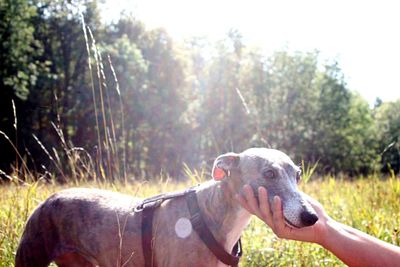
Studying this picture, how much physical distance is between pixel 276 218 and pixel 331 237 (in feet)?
1.84

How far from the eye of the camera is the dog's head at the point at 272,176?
116 inches

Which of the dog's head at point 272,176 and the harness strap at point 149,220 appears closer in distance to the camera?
the dog's head at point 272,176

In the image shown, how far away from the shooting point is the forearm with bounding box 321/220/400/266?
3123 mm

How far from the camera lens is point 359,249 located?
3178 mm

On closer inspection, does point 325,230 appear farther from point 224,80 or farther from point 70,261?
point 224,80

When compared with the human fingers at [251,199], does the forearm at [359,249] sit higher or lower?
lower

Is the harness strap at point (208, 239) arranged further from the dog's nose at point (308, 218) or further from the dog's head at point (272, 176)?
the dog's nose at point (308, 218)

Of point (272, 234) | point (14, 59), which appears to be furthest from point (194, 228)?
→ point (14, 59)

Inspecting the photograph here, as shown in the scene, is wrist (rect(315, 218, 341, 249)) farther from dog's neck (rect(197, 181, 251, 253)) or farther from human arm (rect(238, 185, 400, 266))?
dog's neck (rect(197, 181, 251, 253))

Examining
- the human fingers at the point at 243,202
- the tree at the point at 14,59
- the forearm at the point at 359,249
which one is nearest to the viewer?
the forearm at the point at 359,249

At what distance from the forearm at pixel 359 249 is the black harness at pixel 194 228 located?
731mm

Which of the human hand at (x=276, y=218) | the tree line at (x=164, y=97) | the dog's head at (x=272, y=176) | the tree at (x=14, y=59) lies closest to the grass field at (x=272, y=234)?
the dog's head at (x=272, y=176)

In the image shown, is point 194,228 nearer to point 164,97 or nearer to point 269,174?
point 269,174

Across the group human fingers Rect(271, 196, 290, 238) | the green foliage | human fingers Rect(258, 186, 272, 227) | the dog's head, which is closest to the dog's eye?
the dog's head
